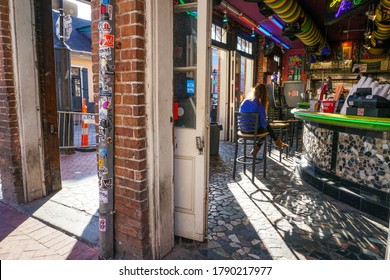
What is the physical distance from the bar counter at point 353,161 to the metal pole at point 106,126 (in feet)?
9.15

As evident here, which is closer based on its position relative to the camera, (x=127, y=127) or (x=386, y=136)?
(x=127, y=127)

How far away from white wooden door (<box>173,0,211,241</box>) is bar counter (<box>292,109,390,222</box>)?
2.05 m

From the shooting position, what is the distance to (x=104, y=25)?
72.5 inches

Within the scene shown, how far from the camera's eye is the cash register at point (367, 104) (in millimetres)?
3467

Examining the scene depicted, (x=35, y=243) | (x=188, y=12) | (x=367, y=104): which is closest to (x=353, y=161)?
(x=367, y=104)

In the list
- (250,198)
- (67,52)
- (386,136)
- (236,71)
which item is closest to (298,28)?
(236,71)

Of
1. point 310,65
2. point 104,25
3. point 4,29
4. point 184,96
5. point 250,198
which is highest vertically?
point 310,65

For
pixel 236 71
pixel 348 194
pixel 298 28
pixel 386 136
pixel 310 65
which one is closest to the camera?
pixel 386 136

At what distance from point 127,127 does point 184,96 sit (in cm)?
66

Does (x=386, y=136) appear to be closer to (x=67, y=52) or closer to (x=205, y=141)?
(x=205, y=141)

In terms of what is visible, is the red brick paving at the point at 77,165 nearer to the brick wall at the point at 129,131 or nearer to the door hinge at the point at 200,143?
the brick wall at the point at 129,131

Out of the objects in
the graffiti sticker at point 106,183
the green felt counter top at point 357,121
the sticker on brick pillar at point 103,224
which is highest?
the green felt counter top at point 357,121

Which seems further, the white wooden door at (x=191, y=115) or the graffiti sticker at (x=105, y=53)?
the white wooden door at (x=191, y=115)

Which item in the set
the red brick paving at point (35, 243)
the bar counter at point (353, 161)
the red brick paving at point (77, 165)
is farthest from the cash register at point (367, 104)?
the red brick paving at point (77, 165)
